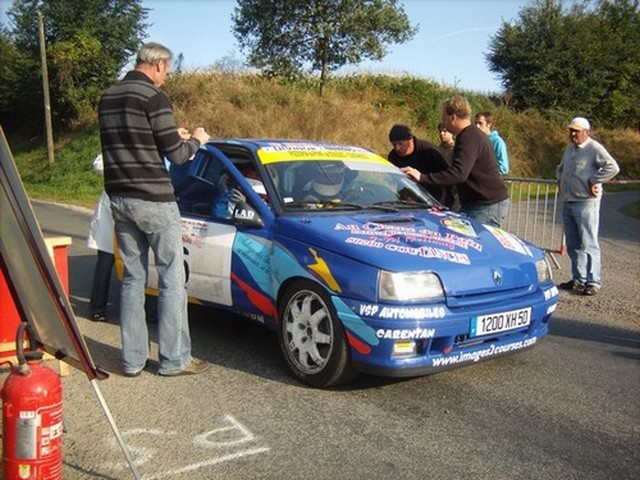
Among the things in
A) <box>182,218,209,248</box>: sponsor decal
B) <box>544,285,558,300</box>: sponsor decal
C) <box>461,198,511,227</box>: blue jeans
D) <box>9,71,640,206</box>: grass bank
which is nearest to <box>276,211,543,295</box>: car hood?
<box>544,285,558,300</box>: sponsor decal

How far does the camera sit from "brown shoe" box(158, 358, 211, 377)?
183 inches

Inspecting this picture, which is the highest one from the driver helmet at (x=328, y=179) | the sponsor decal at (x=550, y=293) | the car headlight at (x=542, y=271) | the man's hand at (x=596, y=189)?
the driver helmet at (x=328, y=179)

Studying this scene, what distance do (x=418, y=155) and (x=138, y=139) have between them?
3362 millimetres

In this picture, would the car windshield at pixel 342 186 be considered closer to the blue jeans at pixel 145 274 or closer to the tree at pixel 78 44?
the blue jeans at pixel 145 274

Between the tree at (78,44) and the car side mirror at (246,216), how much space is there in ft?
87.6

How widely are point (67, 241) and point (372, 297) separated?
2393 mm

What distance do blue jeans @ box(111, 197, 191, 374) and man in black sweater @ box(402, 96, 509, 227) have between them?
7.82 feet

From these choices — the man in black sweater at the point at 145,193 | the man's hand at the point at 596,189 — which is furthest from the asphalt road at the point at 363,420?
the man's hand at the point at 596,189

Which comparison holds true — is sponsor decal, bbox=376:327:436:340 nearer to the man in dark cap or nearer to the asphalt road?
the asphalt road

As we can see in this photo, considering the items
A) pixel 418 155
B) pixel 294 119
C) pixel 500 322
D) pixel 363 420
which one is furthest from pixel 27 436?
pixel 294 119

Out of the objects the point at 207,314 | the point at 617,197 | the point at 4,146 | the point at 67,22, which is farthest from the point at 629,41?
the point at 4,146

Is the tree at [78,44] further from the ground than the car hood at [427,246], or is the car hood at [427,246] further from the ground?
the tree at [78,44]

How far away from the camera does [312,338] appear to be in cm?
437

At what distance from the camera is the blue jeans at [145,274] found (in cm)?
436
